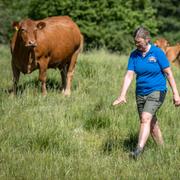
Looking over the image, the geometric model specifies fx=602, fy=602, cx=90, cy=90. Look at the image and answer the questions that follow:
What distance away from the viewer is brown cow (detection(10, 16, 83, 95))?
40.6 feet

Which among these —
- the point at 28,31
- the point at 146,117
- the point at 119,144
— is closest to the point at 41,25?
the point at 28,31

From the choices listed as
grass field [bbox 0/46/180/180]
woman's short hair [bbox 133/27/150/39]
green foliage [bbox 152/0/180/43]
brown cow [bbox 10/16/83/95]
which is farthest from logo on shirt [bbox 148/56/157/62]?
green foliage [bbox 152/0/180/43]

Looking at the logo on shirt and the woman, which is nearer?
the woman

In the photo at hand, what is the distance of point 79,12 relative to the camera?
36438mm

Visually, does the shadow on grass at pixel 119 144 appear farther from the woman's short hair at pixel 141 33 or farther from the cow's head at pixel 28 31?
the cow's head at pixel 28 31

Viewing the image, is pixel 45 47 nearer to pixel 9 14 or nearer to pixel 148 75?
pixel 148 75

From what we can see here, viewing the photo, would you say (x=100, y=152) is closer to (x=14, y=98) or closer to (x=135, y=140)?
(x=135, y=140)

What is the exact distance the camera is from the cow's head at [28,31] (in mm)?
12078

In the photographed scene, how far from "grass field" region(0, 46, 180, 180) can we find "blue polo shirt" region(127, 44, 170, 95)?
0.88 m

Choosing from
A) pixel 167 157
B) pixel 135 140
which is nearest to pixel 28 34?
pixel 135 140

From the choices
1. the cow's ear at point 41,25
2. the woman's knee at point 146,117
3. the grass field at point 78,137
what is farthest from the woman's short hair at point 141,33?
the cow's ear at point 41,25

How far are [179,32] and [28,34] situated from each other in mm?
32176

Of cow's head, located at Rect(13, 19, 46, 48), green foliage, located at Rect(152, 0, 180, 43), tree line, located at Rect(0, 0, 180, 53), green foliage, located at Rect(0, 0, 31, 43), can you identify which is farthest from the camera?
green foliage, located at Rect(152, 0, 180, 43)

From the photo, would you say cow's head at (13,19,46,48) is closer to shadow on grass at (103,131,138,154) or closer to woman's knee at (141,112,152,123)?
shadow on grass at (103,131,138,154)
